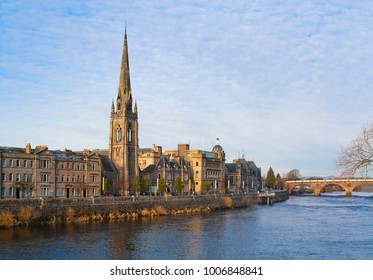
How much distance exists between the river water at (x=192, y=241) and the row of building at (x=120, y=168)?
66.4ft

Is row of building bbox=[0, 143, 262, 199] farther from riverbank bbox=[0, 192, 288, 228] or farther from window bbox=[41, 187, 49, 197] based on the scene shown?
riverbank bbox=[0, 192, 288, 228]

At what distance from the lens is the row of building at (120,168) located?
286 ft

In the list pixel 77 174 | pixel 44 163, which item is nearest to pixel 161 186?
pixel 77 174

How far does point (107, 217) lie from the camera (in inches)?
3187

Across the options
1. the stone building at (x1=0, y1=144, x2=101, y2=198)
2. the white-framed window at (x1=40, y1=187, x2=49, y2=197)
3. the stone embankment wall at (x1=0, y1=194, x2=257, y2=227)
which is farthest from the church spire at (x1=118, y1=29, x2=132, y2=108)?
the white-framed window at (x1=40, y1=187, x2=49, y2=197)

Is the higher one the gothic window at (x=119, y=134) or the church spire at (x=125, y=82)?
the church spire at (x=125, y=82)

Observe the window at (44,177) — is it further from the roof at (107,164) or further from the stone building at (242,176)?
the stone building at (242,176)

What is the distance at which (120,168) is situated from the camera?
11544cm

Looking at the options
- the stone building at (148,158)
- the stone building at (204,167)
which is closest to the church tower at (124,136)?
the stone building at (148,158)

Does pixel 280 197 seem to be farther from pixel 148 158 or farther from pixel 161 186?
pixel 161 186

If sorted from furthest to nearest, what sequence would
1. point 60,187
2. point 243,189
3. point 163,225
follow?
point 243,189 < point 60,187 < point 163,225
